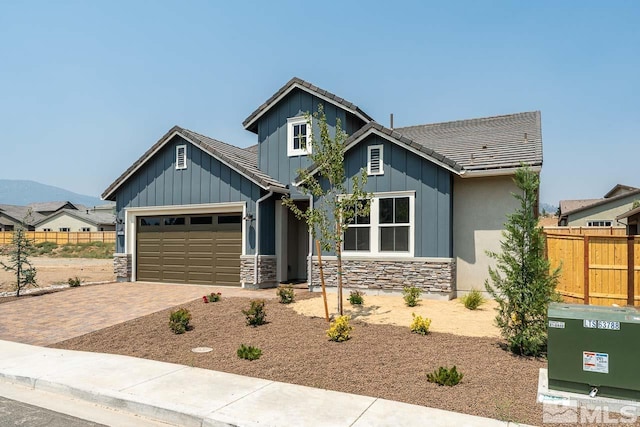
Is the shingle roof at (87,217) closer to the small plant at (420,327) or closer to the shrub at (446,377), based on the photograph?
the small plant at (420,327)

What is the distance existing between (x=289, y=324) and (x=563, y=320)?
18.7 ft

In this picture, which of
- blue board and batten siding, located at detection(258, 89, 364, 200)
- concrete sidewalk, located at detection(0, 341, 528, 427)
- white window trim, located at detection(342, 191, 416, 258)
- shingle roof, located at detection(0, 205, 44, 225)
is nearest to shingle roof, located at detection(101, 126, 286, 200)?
blue board and batten siding, located at detection(258, 89, 364, 200)

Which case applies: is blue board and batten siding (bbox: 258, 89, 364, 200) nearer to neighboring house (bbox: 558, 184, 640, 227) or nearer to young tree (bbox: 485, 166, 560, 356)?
young tree (bbox: 485, 166, 560, 356)

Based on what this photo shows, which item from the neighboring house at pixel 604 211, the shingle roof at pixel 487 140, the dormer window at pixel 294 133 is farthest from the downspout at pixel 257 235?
the neighboring house at pixel 604 211

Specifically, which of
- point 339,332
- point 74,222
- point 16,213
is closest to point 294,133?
point 339,332

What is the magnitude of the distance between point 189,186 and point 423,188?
8736mm

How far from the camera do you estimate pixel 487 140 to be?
15.0m

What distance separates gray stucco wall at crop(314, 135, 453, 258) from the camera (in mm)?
12766

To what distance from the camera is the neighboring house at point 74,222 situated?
64312 mm

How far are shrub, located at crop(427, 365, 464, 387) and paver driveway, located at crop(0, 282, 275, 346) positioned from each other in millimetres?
7847

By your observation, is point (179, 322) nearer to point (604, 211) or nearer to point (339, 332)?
point (339, 332)

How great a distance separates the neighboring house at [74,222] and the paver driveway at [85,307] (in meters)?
52.8

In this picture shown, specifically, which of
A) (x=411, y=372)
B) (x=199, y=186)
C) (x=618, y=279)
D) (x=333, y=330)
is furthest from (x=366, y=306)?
(x=199, y=186)

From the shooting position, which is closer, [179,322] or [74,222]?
[179,322]
